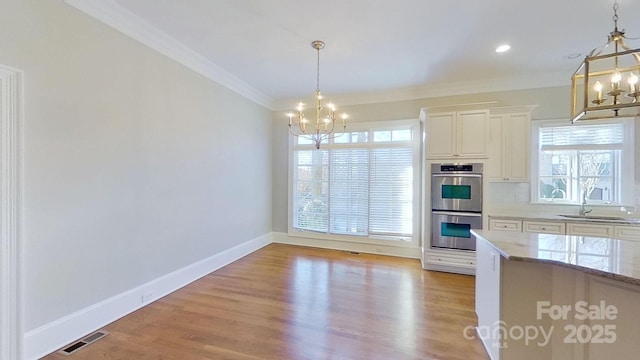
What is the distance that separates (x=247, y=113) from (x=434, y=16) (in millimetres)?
3469

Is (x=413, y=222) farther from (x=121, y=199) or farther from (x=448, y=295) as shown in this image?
(x=121, y=199)

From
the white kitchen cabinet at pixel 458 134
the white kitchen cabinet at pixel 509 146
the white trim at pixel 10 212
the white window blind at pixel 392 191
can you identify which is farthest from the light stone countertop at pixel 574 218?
the white trim at pixel 10 212

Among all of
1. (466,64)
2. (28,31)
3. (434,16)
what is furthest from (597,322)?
(28,31)

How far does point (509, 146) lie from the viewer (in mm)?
4309

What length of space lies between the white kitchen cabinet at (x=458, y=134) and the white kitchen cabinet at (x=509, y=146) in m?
0.20

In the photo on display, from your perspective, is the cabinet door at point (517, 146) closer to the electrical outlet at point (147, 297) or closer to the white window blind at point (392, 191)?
the white window blind at point (392, 191)

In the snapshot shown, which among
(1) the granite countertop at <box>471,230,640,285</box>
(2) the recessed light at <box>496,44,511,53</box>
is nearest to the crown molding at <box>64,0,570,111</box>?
(2) the recessed light at <box>496,44,511,53</box>

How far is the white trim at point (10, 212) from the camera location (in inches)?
80.0

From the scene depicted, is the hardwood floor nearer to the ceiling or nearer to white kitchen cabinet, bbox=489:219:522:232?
Answer: white kitchen cabinet, bbox=489:219:522:232

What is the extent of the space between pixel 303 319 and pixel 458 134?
347cm

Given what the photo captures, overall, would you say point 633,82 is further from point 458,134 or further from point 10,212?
point 10,212

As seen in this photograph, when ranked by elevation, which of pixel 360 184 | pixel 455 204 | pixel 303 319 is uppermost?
pixel 360 184

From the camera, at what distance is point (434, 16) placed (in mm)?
2850

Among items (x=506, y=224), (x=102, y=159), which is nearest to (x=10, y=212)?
(x=102, y=159)
